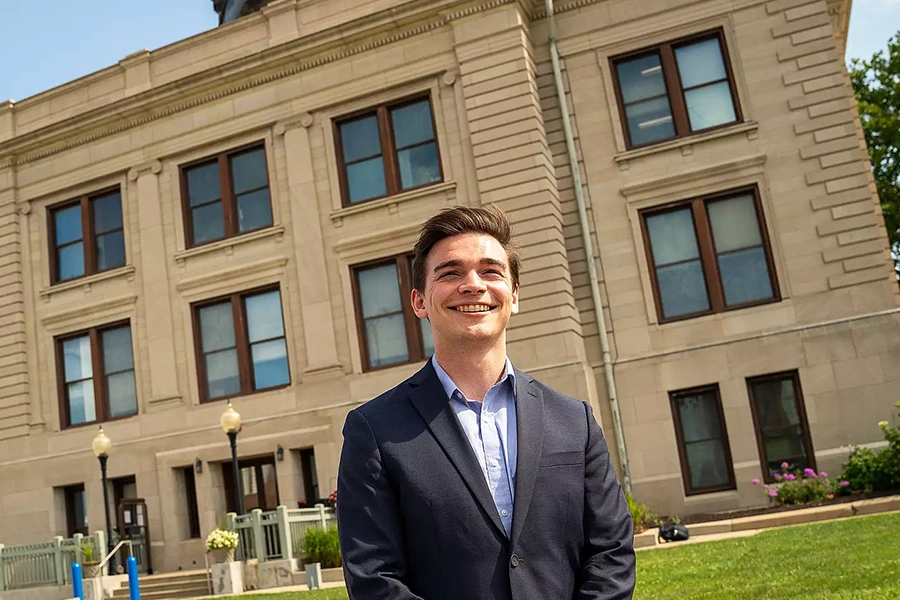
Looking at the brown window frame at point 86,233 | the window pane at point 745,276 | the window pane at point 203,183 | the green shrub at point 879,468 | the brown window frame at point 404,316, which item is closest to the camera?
the green shrub at point 879,468

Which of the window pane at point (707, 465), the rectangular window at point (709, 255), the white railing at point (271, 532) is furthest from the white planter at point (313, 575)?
the rectangular window at point (709, 255)

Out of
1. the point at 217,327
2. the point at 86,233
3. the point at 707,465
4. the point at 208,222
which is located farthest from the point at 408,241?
the point at 86,233

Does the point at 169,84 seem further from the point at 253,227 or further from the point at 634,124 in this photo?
the point at 634,124

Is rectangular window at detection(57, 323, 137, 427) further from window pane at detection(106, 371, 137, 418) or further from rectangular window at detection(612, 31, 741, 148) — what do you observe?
rectangular window at detection(612, 31, 741, 148)

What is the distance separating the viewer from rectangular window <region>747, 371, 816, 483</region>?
21516 millimetres

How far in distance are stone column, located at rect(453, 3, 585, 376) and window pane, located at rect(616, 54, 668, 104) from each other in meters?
2.29

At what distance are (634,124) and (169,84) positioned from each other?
13118mm

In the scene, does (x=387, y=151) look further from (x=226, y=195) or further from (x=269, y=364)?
(x=269, y=364)

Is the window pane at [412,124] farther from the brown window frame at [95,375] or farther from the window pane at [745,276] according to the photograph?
the brown window frame at [95,375]

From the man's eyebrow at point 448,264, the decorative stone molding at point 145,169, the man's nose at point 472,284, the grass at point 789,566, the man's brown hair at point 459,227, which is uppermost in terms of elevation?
the decorative stone molding at point 145,169

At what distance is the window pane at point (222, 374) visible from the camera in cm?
2606

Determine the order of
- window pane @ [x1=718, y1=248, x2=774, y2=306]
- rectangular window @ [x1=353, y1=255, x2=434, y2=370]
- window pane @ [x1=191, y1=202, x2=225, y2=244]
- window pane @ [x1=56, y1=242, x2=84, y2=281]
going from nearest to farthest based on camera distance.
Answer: window pane @ [x1=718, y1=248, x2=774, y2=306] < rectangular window @ [x1=353, y1=255, x2=434, y2=370] < window pane @ [x1=191, y1=202, x2=225, y2=244] < window pane @ [x1=56, y1=242, x2=84, y2=281]

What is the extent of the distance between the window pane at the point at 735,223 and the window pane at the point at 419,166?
7.12 meters

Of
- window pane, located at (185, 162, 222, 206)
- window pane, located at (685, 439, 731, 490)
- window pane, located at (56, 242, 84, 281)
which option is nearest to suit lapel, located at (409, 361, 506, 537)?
window pane, located at (685, 439, 731, 490)
